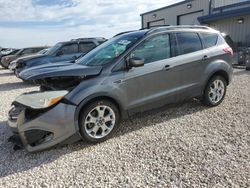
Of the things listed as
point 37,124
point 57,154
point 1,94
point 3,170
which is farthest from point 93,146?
point 1,94

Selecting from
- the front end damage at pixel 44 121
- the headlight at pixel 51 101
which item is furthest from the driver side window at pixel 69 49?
the headlight at pixel 51 101

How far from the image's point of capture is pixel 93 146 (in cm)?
390

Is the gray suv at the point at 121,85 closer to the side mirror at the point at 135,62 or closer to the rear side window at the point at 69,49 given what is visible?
the side mirror at the point at 135,62

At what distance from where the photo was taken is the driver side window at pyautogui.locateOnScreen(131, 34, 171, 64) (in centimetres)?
437

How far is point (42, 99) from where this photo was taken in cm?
358

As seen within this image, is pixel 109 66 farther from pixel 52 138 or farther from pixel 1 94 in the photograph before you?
pixel 1 94

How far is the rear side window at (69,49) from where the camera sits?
10.7 meters

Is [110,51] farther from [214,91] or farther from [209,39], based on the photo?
[214,91]

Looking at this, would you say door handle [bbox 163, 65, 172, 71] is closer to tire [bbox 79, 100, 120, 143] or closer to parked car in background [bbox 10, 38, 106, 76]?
tire [bbox 79, 100, 120, 143]

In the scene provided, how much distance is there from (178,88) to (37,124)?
8.87 ft

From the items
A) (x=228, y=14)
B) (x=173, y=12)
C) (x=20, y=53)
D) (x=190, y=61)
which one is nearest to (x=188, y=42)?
(x=190, y=61)

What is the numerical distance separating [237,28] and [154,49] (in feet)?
45.5

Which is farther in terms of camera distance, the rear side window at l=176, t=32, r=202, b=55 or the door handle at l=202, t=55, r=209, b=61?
the door handle at l=202, t=55, r=209, b=61

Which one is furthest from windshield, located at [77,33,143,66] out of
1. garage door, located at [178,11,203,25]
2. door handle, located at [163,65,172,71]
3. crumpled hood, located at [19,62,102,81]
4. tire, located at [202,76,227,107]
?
garage door, located at [178,11,203,25]
